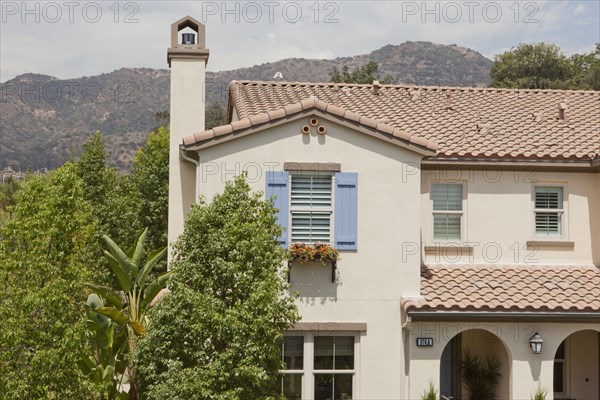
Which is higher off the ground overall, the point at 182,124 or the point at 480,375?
the point at 182,124

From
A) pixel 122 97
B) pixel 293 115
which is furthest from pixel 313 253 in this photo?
pixel 122 97

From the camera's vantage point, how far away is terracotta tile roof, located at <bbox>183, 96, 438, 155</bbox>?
15953 mm

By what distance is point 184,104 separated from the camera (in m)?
18.0

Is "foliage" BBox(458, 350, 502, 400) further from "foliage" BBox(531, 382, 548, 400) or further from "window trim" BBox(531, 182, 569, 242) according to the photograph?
"window trim" BBox(531, 182, 569, 242)

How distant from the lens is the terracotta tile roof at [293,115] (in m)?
16.0

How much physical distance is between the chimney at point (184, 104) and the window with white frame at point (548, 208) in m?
8.28

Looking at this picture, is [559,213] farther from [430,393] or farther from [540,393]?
[430,393]

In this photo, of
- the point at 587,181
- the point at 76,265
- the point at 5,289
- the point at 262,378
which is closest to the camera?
the point at 262,378

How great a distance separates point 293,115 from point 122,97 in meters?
172

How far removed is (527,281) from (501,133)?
162 inches

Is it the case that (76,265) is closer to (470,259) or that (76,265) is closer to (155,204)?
(470,259)

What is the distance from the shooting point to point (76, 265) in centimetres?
1534

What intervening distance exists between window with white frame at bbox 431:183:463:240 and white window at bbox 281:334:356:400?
3.72 meters

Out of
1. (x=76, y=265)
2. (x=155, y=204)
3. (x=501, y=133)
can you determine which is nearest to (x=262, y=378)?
(x=76, y=265)
